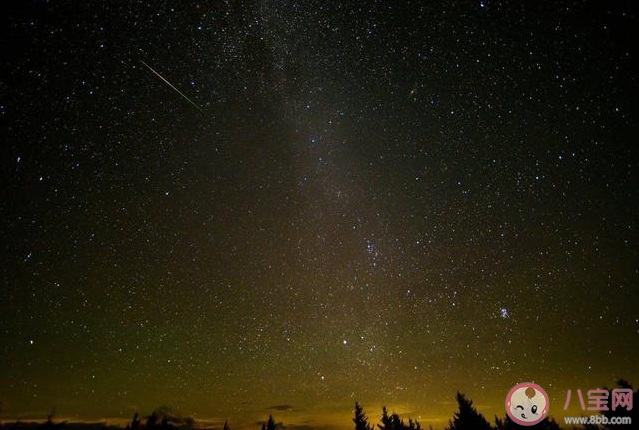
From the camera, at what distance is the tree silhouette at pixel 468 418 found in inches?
653

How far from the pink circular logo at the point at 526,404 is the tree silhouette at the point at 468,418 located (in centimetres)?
198

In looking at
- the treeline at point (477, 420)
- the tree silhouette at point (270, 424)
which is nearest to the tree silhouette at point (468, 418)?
the treeline at point (477, 420)

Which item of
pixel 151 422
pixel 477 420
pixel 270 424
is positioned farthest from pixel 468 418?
pixel 151 422

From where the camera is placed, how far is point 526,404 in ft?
48.6

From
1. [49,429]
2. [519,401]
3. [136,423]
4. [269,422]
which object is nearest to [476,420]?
[519,401]

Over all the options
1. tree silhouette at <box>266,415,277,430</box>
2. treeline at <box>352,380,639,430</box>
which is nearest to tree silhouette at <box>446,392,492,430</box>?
treeline at <box>352,380,639,430</box>

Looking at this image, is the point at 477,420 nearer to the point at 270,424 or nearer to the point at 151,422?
the point at 270,424

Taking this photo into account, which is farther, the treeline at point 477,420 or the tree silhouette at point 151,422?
the tree silhouette at point 151,422

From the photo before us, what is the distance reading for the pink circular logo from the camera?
14.6m

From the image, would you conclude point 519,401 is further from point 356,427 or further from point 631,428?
point 356,427

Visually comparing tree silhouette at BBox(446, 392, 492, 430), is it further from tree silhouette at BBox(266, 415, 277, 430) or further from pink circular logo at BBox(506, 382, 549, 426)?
tree silhouette at BBox(266, 415, 277, 430)

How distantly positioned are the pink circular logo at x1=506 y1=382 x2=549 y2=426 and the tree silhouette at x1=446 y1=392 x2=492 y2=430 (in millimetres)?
1984

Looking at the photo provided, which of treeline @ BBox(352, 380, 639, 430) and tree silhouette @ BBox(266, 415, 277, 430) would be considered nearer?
treeline @ BBox(352, 380, 639, 430)

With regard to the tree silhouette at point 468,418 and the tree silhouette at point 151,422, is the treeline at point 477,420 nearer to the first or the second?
the tree silhouette at point 468,418
